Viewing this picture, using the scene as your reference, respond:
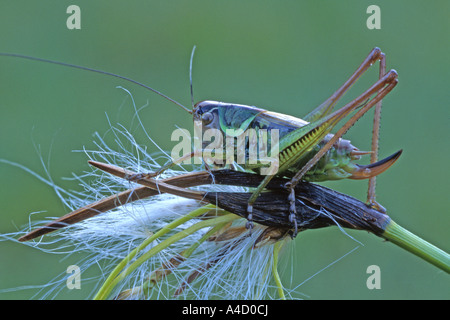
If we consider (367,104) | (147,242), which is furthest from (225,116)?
(147,242)

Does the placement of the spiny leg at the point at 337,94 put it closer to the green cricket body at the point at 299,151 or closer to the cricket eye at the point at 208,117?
the green cricket body at the point at 299,151

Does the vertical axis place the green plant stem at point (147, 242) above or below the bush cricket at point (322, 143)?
below

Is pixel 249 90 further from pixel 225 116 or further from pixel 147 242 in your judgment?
pixel 147 242

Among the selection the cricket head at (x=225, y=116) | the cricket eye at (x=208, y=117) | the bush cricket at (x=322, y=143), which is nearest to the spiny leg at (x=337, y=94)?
the bush cricket at (x=322, y=143)

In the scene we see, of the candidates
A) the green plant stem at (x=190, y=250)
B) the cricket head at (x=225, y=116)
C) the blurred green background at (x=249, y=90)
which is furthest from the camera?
the blurred green background at (x=249, y=90)

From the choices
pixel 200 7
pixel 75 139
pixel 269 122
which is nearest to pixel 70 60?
pixel 75 139

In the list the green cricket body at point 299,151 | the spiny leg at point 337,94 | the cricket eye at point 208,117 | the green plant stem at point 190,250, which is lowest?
the green plant stem at point 190,250

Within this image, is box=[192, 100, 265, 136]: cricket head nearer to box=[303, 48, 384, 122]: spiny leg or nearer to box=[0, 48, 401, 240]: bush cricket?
box=[0, 48, 401, 240]: bush cricket
